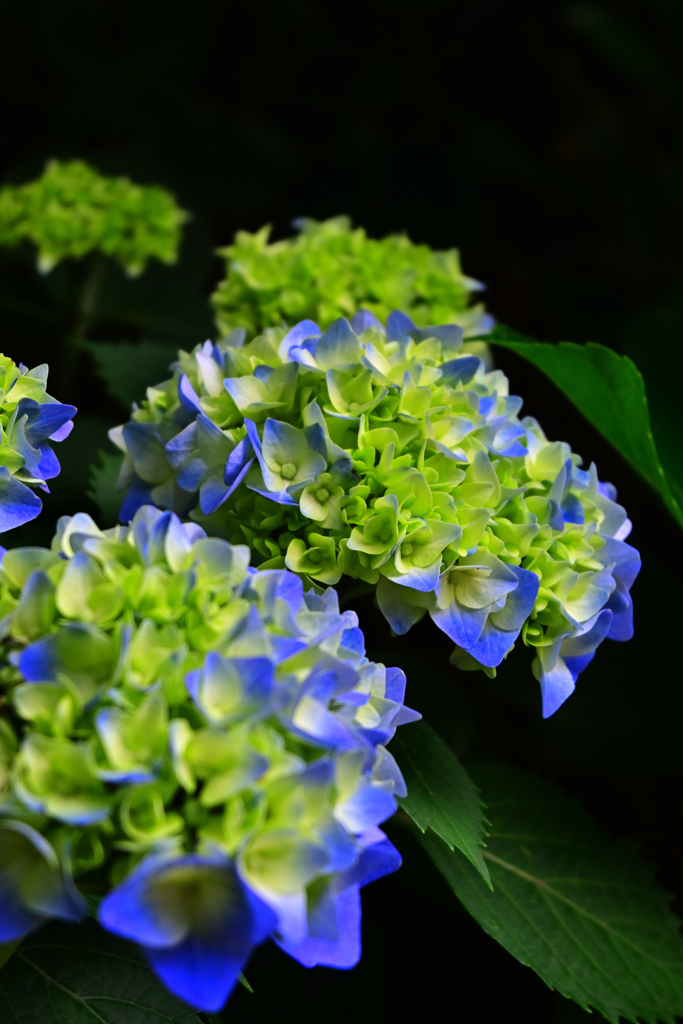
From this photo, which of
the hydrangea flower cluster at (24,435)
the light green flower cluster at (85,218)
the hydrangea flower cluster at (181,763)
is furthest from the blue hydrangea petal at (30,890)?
the light green flower cluster at (85,218)

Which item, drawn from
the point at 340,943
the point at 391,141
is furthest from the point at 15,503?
the point at 391,141

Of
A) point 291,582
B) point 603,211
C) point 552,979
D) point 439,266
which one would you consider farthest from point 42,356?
point 603,211

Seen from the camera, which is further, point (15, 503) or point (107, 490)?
point (107, 490)

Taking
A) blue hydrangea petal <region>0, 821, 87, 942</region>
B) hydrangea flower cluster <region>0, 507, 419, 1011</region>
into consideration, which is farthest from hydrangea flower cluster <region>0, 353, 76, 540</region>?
blue hydrangea petal <region>0, 821, 87, 942</region>

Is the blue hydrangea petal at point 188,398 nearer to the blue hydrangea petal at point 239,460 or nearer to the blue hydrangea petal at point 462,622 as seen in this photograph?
the blue hydrangea petal at point 239,460

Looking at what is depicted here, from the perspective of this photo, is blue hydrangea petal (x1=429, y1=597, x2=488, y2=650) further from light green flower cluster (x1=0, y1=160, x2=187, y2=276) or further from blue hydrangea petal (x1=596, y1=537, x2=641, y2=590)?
light green flower cluster (x1=0, y1=160, x2=187, y2=276)

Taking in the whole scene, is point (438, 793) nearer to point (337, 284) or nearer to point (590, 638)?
point (590, 638)
